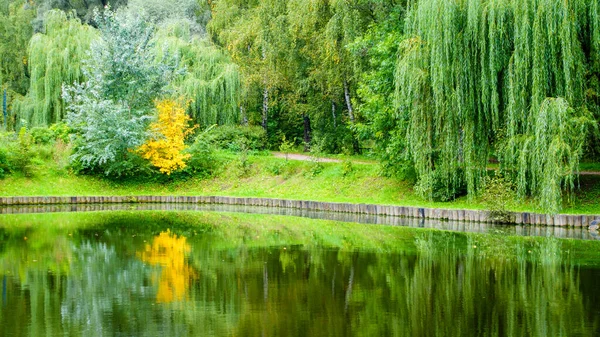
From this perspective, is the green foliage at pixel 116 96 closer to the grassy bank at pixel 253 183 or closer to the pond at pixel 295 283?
the grassy bank at pixel 253 183

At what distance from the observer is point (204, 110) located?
3678 centimetres

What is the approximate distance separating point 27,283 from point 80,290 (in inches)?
48.3

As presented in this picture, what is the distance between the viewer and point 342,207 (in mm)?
27516

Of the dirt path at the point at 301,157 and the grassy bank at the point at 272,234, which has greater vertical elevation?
the dirt path at the point at 301,157

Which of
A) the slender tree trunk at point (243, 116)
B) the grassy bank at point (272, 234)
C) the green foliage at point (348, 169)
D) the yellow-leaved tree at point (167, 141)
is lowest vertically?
the grassy bank at point (272, 234)

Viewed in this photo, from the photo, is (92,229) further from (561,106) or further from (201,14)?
(201,14)

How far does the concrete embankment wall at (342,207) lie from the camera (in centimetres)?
2097

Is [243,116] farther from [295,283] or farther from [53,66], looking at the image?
[295,283]

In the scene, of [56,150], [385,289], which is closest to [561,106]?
[385,289]

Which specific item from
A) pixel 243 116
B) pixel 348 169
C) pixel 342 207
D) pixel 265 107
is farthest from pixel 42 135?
pixel 342 207

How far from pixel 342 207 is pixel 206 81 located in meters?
13.2

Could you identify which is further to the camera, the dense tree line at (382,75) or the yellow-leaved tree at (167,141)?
the yellow-leaved tree at (167,141)

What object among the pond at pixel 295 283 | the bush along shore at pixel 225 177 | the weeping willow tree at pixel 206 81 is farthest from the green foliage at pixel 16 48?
the pond at pixel 295 283

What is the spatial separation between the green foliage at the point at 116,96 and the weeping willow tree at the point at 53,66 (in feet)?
5.05
